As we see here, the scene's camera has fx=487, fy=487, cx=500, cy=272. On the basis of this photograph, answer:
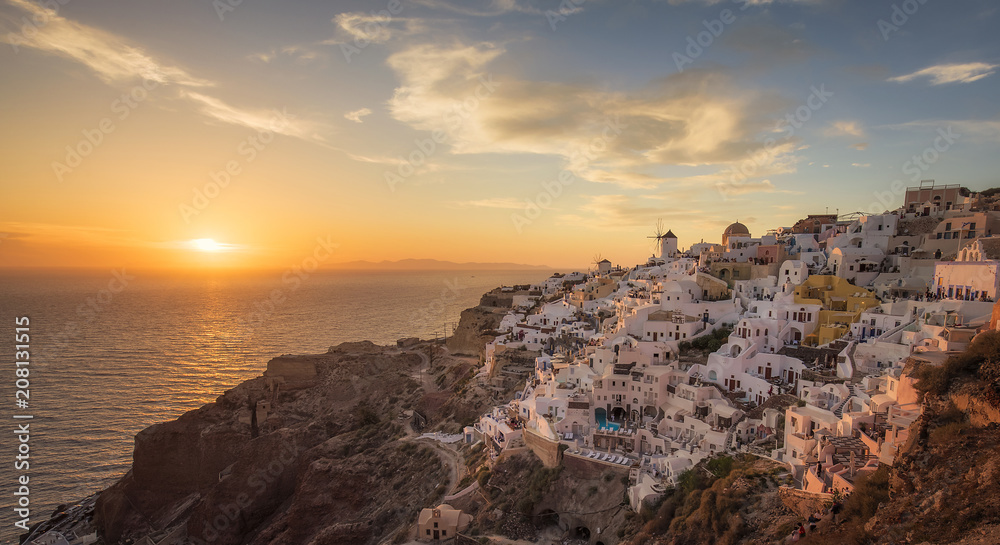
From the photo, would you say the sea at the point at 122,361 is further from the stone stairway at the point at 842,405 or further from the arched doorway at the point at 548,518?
the stone stairway at the point at 842,405

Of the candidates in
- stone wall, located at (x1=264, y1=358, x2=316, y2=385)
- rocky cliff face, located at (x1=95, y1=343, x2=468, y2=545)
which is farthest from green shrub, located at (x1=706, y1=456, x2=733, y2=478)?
stone wall, located at (x1=264, y1=358, x2=316, y2=385)

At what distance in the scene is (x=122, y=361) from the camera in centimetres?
5812

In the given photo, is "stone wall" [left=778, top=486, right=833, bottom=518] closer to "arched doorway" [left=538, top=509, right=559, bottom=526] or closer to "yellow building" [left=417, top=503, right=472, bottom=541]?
"arched doorway" [left=538, top=509, right=559, bottom=526]

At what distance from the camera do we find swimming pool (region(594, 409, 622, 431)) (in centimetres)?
2441

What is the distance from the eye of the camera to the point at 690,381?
25.1 meters

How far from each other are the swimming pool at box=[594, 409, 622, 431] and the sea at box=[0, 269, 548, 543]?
34.8 m

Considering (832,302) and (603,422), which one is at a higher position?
(832,302)

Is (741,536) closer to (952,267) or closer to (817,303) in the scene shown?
(817,303)

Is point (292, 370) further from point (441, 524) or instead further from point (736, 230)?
point (736, 230)

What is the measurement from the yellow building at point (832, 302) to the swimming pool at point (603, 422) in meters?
11.7

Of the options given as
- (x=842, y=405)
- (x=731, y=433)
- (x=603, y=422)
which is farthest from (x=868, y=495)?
(x=603, y=422)

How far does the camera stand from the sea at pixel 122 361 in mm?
35188

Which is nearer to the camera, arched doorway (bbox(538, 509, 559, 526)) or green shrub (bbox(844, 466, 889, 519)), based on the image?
green shrub (bbox(844, 466, 889, 519))

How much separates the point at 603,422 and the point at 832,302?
15.3m
